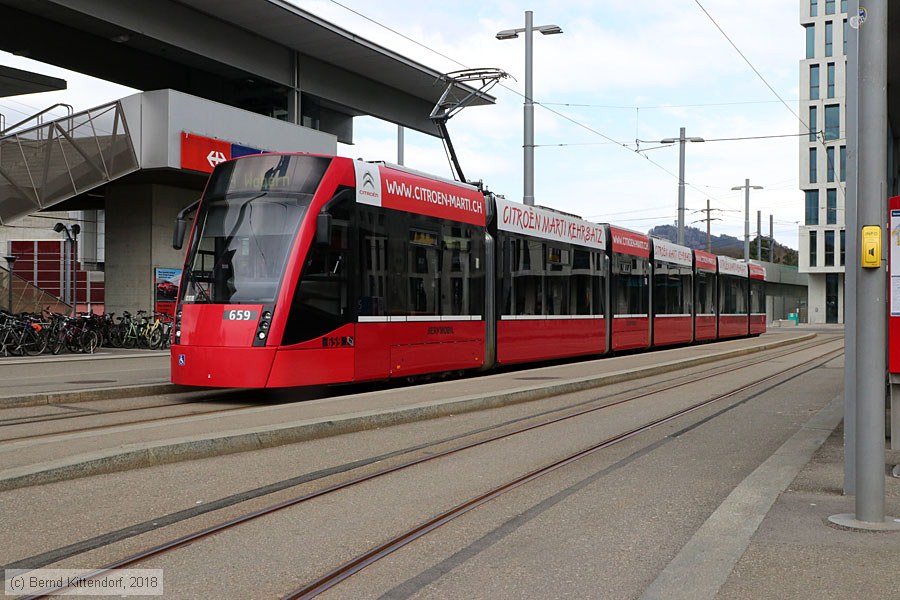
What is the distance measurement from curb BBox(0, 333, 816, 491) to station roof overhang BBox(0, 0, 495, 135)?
57.8 feet

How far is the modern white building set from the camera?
6931 cm

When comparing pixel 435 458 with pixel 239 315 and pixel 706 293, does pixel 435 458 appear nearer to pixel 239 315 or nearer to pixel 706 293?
pixel 239 315

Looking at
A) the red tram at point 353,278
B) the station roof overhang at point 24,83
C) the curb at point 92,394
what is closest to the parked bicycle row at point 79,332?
the station roof overhang at point 24,83

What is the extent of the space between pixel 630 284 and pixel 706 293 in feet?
26.1

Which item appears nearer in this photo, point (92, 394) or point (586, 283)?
point (92, 394)

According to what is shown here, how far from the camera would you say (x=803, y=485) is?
276 inches

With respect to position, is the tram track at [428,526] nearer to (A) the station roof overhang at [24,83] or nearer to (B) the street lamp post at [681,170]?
(A) the station roof overhang at [24,83]

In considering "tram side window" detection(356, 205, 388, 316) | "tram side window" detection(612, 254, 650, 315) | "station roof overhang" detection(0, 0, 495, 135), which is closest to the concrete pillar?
"station roof overhang" detection(0, 0, 495, 135)

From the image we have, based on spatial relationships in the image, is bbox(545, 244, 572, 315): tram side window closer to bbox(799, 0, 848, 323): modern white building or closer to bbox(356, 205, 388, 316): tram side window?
bbox(356, 205, 388, 316): tram side window

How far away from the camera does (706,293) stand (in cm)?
3134

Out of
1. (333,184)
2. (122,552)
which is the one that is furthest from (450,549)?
(333,184)

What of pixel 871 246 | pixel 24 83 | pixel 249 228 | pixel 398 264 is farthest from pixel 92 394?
pixel 24 83

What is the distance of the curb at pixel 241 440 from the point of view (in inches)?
277

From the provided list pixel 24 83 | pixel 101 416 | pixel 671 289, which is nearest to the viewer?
pixel 101 416
